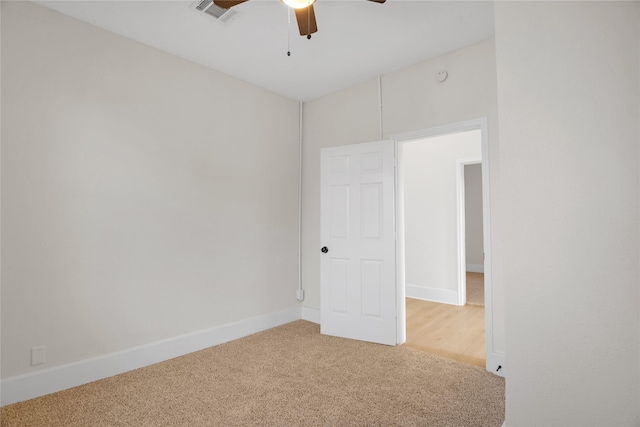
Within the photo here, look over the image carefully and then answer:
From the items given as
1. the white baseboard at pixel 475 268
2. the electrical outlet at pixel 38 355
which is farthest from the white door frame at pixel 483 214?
the white baseboard at pixel 475 268

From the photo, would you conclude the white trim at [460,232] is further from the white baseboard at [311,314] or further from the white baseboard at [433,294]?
the white baseboard at [311,314]

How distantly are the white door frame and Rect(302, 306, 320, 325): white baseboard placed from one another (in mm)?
1111

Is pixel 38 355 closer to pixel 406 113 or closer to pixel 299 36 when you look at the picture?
pixel 299 36

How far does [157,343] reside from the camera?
9.68 feet

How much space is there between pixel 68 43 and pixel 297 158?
250 cm

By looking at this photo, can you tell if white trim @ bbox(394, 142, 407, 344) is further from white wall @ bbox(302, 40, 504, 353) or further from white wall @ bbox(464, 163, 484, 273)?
white wall @ bbox(464, 163, 484, 273)

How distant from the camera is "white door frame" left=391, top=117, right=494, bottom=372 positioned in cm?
283

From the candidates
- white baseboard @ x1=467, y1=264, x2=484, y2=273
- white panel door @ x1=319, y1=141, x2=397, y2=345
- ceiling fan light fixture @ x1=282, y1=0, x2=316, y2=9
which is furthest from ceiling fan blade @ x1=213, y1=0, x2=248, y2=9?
white baseboard @ x1=467, y1=264, x2=484, y2=273

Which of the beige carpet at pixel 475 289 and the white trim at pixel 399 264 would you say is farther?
the beige carpet at pixel 475 289

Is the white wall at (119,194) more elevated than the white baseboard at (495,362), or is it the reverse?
the white wall at (119,194)

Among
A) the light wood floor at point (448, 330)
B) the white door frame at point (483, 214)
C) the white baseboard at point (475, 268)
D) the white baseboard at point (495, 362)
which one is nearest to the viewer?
the white baseboard at point (495, 362)

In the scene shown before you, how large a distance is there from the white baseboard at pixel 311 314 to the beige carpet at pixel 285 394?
92 centimetres

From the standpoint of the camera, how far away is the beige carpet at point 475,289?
5.12 m

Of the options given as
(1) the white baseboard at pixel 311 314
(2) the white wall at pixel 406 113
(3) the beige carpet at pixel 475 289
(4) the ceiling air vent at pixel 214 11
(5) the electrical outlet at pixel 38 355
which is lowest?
(3) the beige carpet at pixel 475 289
